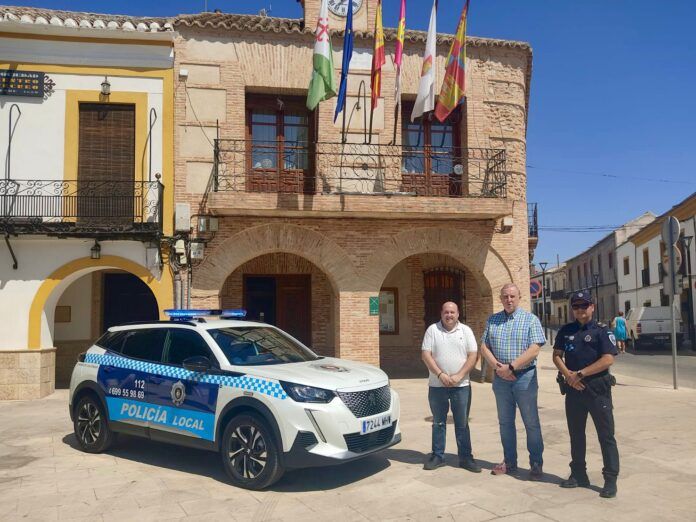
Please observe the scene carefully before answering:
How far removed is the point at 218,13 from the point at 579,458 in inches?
473

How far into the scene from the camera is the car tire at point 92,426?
7.37 meters

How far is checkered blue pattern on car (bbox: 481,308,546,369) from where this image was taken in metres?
5.99

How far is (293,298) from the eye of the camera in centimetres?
1558

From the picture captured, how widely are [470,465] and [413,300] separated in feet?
31.8

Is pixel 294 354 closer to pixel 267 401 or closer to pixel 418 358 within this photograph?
pixel 267 401

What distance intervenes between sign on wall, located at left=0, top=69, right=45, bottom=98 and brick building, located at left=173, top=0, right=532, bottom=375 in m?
2.85

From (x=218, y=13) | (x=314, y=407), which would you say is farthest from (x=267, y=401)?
(x=218, y=13)

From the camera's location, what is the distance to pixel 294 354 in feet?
23.6

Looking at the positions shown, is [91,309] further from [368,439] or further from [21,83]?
[368,439]

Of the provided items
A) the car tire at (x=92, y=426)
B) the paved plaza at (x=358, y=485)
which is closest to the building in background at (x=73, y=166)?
the paved plaza at (x=358, y=485)

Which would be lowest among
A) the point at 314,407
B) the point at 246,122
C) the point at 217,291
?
the point at 314,407

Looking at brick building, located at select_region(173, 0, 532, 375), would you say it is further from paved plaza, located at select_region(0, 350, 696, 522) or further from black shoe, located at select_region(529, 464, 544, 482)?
black shoe, located at select_region(529, 464, 544, 482)

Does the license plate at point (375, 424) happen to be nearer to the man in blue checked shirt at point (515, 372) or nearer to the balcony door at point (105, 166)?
the man in blue checked shirt at point (515, 372)

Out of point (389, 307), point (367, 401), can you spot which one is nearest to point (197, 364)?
point (367, 401)
